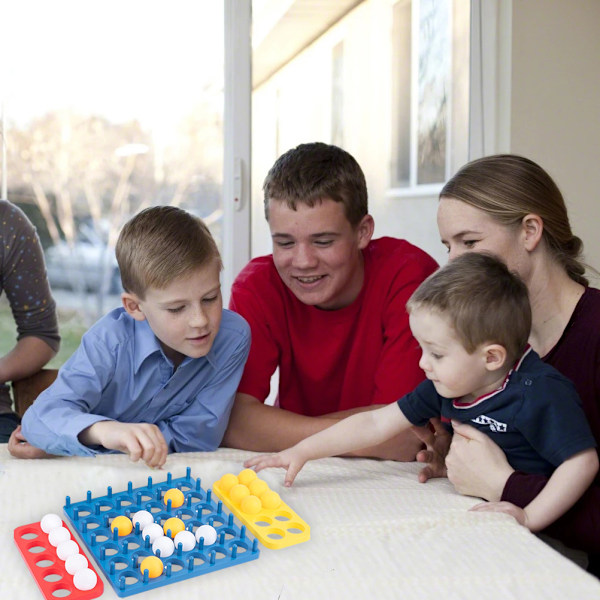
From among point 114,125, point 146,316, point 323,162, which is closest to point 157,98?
point 114,125

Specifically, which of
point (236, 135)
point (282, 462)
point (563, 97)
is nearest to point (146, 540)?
point (282, 462)

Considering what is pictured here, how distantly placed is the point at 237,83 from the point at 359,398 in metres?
1.41

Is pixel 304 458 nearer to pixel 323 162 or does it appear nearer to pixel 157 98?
pixel 323 162

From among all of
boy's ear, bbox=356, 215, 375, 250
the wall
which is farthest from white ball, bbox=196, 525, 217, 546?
the wall

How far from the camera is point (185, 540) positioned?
0.91 metres

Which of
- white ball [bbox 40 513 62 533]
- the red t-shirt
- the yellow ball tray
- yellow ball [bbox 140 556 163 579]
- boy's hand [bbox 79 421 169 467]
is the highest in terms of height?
the red t-shirt

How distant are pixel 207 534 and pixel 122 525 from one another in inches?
4.5

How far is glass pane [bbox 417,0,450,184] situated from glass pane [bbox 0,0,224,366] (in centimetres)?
88

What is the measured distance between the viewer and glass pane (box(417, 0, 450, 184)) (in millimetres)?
3027

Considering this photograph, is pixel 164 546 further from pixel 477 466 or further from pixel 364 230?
pixel 364 230

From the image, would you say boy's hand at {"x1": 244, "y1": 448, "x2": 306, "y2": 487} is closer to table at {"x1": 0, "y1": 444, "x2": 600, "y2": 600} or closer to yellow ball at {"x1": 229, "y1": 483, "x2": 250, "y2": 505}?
Answer: table at {"x1": 0, "y1": 444, "x2": 600, "y2": 600}

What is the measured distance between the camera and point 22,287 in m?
1.95

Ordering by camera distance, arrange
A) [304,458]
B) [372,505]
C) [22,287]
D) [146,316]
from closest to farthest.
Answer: [372,505] < [304,458] < [146,316] < [22,287]

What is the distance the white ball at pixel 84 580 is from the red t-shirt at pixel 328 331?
86 cm
